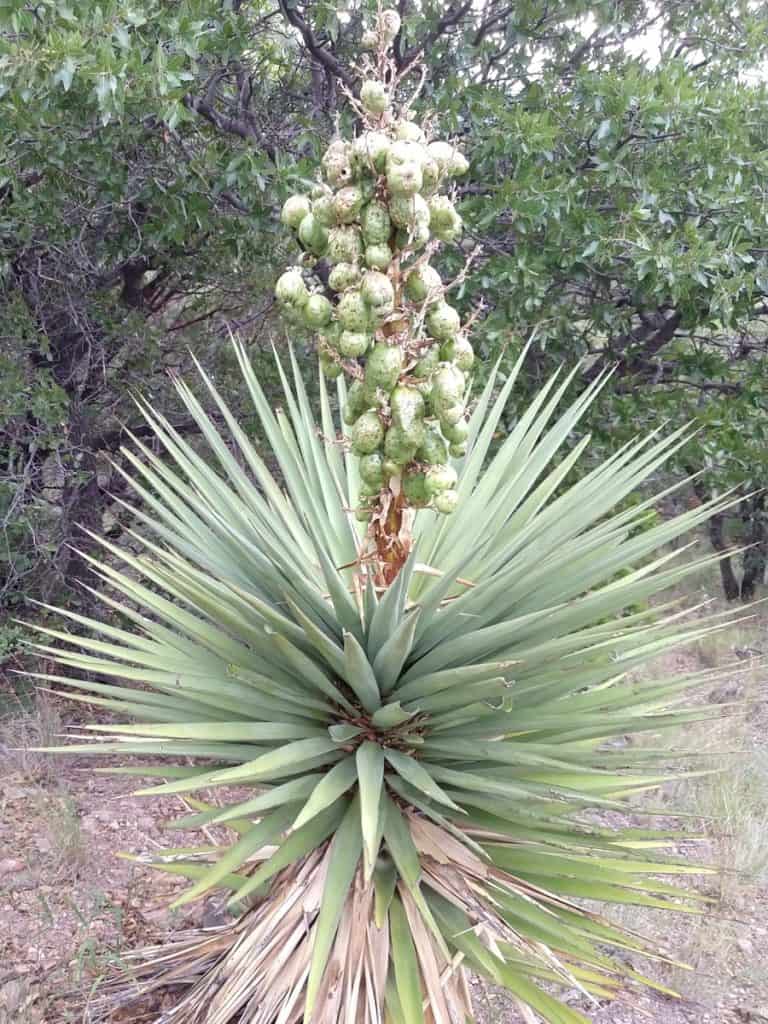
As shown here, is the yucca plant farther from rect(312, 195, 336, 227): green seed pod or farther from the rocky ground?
the rocky ground

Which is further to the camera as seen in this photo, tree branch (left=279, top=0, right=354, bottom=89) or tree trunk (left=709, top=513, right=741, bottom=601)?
tree trunk (left=709, top=513, right=741, bottom=601)

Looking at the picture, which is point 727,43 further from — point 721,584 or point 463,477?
point 721,584

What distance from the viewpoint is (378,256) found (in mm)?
1656

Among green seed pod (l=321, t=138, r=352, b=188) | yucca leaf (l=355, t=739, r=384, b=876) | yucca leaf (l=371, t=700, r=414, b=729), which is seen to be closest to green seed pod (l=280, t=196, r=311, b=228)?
green seed pod (l=321, t=138, r=352, b=188)

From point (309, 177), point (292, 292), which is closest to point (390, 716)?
point (292, 292)

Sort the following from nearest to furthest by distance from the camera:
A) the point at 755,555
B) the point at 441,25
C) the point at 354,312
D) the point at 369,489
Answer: the point at 354,312 → the point at 369,489 → the point at 441,25 → the point at 755,555

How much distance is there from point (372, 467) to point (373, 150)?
0.63 meters

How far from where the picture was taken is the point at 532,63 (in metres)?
4.36

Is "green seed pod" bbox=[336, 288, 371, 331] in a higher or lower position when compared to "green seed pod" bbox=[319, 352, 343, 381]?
higher

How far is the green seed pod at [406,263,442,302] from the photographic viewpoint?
5.69 feet

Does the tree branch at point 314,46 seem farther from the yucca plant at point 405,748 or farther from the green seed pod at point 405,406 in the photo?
the green seed pod at point 405,406

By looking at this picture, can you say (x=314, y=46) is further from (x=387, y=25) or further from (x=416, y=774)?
(x=416, y=774)

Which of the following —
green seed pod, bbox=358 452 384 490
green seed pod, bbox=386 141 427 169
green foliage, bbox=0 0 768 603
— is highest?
green foliage, bbox=0 0 768 603

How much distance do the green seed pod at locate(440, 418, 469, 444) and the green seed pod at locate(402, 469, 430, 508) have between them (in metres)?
0.10
